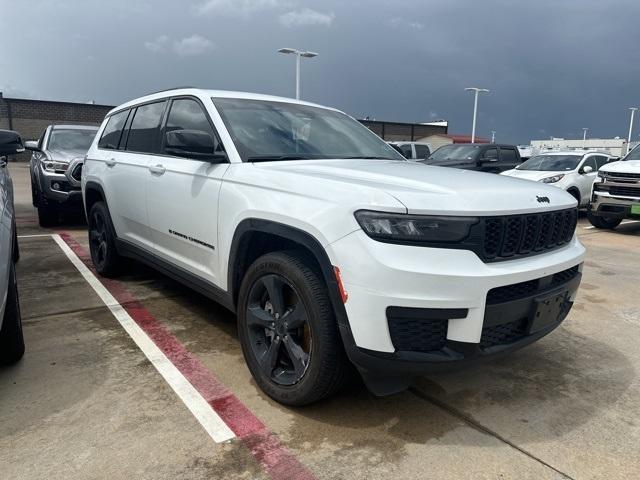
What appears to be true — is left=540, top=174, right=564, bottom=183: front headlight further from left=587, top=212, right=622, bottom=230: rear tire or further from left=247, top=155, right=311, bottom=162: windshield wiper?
left=247, top=155, right=311, bottom=162: windshield wiper

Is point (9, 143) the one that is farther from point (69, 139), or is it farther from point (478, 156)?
point (478, 156)

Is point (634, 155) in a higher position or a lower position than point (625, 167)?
higher

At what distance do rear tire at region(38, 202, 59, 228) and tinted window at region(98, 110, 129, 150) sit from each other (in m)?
4.08

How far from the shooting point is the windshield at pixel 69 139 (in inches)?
364

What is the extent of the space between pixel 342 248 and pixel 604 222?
9865 mm

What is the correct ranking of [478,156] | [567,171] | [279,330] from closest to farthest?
[279,330]
[567,171]
[478,156]

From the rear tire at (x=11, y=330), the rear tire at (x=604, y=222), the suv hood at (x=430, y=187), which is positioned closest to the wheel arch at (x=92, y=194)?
the rear tire at (x=11, y=330)

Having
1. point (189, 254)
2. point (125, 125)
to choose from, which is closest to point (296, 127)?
point (189, 254)

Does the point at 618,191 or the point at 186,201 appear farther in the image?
the point at 618,191

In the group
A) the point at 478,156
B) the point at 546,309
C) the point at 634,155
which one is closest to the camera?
the point at 546,309

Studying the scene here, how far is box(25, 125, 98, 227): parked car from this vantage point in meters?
8.23

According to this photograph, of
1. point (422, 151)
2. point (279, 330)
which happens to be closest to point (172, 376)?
point (279, 330)

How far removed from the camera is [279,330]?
2725 millimetres

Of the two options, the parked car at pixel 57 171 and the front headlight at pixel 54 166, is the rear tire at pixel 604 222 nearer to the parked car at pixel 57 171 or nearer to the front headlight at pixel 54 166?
the parked car at pixel 57 171
